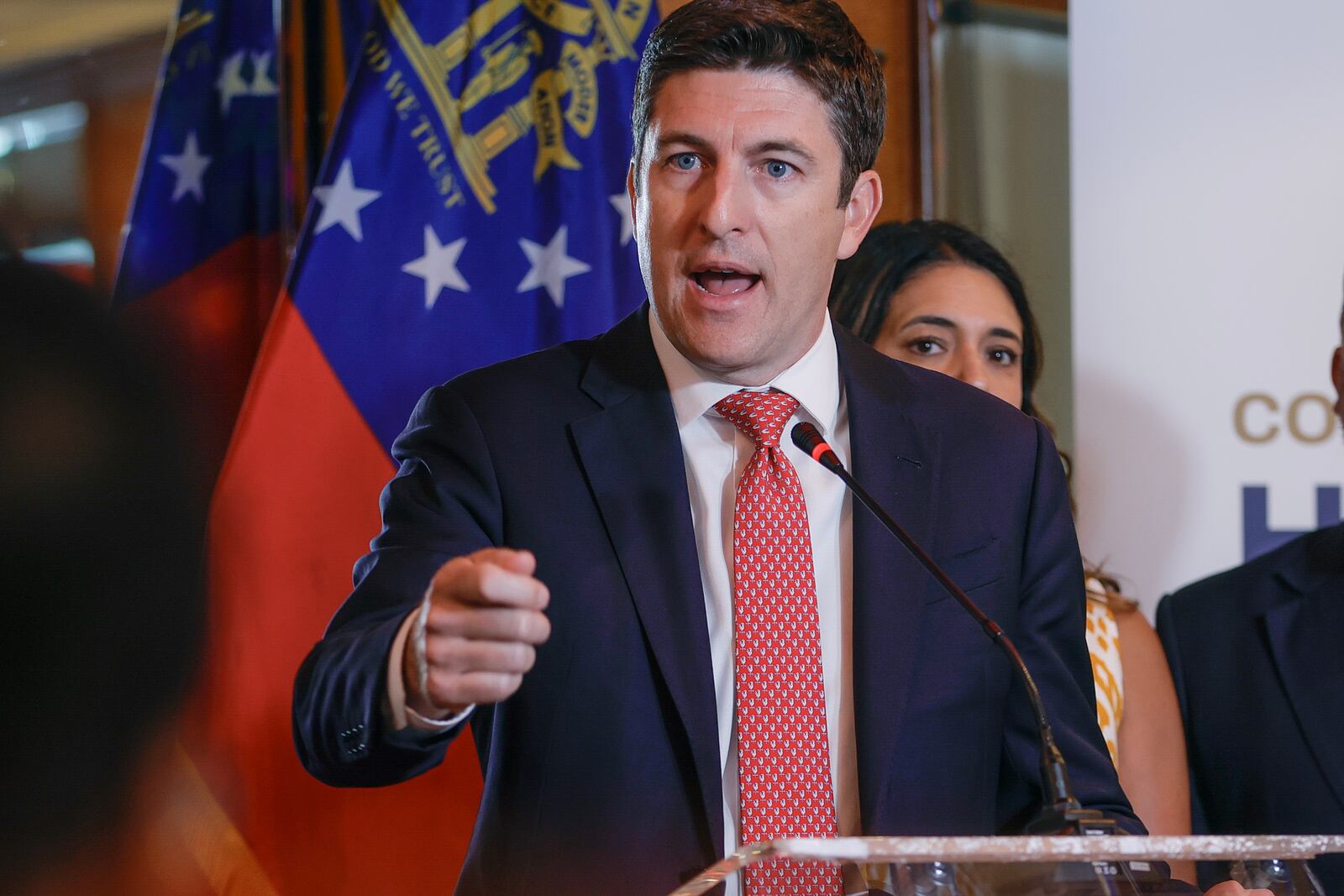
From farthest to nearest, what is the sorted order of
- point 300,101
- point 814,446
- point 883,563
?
point 300,101 → point 883,563 → point 814,446

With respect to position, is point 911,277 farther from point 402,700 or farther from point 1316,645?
point 402,700

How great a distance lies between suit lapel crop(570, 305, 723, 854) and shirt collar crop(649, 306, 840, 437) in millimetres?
19

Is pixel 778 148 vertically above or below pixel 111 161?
below

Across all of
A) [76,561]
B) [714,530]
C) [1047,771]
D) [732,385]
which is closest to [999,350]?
[732,385]

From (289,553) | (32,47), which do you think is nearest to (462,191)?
(289,553)

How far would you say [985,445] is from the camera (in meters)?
1.80

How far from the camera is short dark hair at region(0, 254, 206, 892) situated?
0.69 meters

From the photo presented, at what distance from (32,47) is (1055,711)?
2.53 m

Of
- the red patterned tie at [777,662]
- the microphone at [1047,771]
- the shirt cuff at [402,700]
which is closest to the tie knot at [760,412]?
the red patterned tie at [777,662]

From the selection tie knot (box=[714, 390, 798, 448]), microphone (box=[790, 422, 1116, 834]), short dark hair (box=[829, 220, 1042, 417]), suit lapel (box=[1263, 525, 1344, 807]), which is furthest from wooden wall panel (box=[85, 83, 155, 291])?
suit lapel (box=[1263, 525, 1344, 807])

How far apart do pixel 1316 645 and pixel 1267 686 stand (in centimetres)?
10

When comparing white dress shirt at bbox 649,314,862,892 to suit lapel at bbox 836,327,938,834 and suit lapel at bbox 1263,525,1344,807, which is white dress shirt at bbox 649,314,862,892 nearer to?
suit lapel at bbox 836,327,938,834

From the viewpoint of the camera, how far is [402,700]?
1338mm

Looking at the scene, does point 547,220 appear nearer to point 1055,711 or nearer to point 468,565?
point 1055,711
